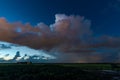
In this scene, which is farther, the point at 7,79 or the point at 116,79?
the point at 116,79

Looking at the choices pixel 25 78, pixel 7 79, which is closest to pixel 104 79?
pixel 25 78

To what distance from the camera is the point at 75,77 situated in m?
59.8

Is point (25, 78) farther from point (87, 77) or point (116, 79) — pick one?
point (116, 79)

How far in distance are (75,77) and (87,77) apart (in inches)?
125

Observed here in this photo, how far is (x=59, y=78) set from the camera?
59031 mm

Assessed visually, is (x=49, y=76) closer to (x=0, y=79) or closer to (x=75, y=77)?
(x=75, y=77)

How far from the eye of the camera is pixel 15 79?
189 feet

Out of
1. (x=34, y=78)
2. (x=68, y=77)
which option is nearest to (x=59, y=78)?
(x=68, y=77)

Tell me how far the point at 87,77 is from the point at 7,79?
61.9ft

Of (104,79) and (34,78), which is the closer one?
(34,78)

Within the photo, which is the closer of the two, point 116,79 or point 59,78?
point 59,78

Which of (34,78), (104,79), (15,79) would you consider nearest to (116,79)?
(104,79)

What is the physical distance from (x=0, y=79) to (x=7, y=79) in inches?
A: 62.9

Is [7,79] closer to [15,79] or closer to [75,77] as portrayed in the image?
[15,79]
